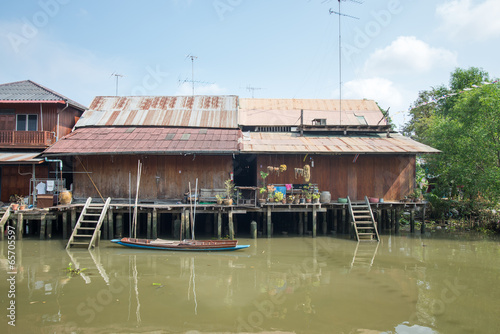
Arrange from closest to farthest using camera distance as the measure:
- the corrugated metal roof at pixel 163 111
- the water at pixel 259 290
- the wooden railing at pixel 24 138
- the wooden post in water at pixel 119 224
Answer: the water at pixel 259 290, the wooden post in water at pixel 119 224, the wooden railing at pixel 24 138, the corrugated metal roof at pixel 163 111

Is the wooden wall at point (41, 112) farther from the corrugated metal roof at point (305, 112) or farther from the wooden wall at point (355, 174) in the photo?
the wooden wall at point (355, 174)

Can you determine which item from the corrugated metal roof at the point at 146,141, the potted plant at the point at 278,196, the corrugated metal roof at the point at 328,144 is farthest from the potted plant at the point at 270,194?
the corrugated metal roof at the point at 146,141

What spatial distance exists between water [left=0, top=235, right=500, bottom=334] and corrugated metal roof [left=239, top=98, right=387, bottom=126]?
833cm

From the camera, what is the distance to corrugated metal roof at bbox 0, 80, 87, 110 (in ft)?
55.5

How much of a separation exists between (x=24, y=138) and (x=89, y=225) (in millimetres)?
6092

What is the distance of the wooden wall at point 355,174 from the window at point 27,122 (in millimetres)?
11679

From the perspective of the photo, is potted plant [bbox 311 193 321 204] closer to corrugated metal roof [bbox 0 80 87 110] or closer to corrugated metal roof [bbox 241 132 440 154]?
corrugated metal roof [bbox 241 132 440 154]

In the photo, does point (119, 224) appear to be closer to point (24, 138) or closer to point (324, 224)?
point (24, 138)

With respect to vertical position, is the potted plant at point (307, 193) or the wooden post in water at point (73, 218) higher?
the potted plant at point (307, 193)

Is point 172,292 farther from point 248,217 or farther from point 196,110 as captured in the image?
point 196,110

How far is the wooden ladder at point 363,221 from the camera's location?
48.1 feet

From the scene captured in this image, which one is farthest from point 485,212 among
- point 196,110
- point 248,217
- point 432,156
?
point 196,110

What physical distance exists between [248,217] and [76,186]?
8.59 meters

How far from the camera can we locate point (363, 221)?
15.1 meters
